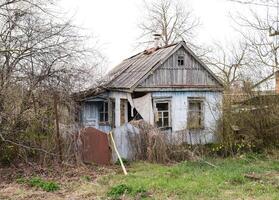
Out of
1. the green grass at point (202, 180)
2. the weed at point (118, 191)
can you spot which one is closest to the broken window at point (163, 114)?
the green grass at point (202, 180)

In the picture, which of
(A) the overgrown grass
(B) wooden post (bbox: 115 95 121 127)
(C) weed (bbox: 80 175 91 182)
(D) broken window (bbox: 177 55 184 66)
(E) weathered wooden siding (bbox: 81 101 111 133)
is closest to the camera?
(A) the overgrown grass

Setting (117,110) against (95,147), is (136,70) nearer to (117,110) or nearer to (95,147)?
(117,110)

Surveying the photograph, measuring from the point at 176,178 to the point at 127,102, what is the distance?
7.69 meters

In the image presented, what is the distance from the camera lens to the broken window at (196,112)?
16828 millimetres

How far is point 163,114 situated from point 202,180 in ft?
25.2

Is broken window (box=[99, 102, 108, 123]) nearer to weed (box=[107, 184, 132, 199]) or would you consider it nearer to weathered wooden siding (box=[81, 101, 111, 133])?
weathered wooden siding (box=[81, 101, 111, 133])

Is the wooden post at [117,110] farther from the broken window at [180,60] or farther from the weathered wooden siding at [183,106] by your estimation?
the broken window at [180,60]

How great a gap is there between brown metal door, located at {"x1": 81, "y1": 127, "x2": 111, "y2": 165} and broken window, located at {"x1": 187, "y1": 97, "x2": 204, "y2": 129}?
545 cm

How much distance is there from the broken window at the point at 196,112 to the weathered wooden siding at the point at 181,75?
824 mm

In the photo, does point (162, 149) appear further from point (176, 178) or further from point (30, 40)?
point (30, 40)

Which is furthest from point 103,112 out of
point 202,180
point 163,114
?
point 202,180

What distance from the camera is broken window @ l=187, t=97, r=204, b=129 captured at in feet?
55.2

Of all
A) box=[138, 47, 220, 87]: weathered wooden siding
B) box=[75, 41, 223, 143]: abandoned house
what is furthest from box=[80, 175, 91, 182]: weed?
box=[138, 47, 220, 87]: weathered wooden siding

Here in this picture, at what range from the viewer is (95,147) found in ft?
39.6
